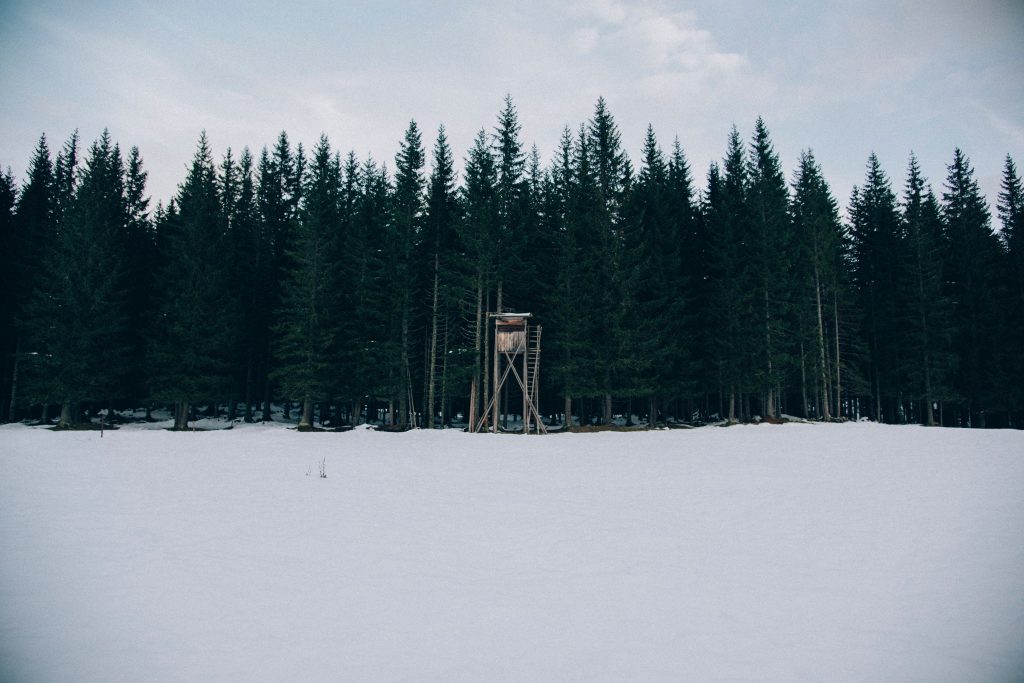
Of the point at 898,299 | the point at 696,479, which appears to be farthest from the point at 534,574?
the point at 898,299

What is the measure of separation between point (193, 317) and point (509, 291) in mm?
20756

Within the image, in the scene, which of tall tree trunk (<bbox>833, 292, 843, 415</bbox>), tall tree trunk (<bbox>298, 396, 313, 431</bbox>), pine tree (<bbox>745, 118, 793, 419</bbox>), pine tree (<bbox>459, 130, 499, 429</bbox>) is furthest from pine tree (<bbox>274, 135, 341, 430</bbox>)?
tall tree trunk (<bbox>833, 292, 843, 415</bbox>)

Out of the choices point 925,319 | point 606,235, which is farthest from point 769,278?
point 925,319

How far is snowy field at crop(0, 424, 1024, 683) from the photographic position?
4500 mm

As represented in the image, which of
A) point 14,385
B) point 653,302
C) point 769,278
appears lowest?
point 14,385

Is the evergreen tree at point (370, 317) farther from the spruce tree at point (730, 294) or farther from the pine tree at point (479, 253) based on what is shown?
the spruce tree at point (730, 294)

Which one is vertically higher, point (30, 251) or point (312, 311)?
point (30, 251)

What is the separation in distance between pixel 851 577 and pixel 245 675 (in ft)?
22.6

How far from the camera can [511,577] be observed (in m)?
6.41

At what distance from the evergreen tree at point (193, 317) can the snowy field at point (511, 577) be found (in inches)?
822

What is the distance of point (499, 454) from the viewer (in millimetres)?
19422

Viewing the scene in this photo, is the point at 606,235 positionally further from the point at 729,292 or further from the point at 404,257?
the point at 404,257

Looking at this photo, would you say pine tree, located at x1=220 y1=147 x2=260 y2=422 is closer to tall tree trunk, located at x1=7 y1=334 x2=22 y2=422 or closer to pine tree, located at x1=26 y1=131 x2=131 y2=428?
pine tree, located at x1=26 y1=131 x2=131 y2=428

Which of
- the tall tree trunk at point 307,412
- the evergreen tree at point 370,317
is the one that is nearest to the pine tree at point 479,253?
the evergreen tree at point 370,317
